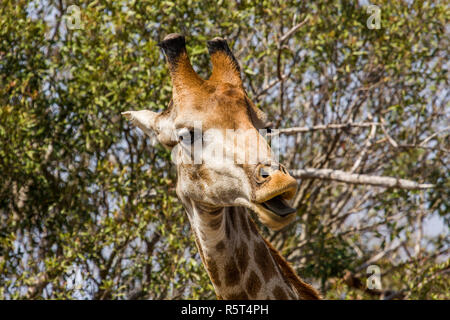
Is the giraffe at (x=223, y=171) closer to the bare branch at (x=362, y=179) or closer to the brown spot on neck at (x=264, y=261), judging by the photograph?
the brown spot on neck at (x=264, y=261)

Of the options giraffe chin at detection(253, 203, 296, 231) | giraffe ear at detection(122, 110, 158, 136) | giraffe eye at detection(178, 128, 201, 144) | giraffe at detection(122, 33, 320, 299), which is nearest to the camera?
giraffe chin at detection(253, 203, 296, 231)

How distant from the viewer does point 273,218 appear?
130 inches

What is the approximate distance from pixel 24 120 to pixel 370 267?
20.3ft

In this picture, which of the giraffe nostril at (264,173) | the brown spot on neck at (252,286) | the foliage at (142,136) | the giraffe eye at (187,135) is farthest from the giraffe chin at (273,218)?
the foliage at (142,136)

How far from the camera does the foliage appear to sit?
827 centimetres

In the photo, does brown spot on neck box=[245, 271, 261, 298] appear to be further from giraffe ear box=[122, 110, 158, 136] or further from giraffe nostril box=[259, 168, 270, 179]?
giraffe ear box=[122, 110, 158, 136]

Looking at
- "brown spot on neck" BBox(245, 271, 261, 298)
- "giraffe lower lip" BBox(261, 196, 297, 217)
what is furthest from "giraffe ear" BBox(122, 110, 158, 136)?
"giraffe lower lip" BBox(261, 196, 297, 217)

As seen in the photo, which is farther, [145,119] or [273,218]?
[145,119]

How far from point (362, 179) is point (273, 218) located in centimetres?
507

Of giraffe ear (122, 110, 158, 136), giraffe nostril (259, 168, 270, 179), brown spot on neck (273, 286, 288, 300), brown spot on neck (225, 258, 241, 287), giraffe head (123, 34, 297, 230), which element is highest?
giraffe ear (122, 110, 158, 136)

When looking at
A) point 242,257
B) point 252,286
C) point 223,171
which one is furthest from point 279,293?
point 223,171

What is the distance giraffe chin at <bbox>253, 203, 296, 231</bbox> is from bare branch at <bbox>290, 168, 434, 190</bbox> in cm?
464

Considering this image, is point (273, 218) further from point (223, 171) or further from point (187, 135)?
point (187, 135)
